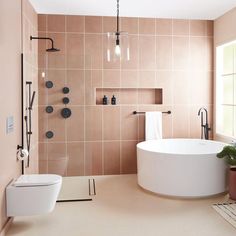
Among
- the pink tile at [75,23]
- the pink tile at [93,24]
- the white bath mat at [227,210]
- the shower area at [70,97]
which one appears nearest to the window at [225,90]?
the white bath mat at [227,210]

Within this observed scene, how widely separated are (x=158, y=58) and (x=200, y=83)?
82 centimetres

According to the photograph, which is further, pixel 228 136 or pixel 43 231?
pixel 228 136

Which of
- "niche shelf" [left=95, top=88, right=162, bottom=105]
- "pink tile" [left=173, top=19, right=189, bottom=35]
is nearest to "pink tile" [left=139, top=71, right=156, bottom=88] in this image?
"niche shelf" [left=95, top=88, right=162, bottom=105]

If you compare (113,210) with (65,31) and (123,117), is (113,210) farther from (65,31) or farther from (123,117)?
(65,31)

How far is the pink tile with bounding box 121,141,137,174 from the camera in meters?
4.90

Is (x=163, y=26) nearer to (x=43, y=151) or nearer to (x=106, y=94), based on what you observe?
(x=106, y=94)

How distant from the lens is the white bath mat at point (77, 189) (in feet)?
12.0

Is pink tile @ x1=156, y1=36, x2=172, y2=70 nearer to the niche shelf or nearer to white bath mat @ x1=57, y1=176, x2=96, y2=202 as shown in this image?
the niche shelf

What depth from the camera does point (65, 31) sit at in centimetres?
471

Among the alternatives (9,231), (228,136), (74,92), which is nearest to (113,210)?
(9,231)

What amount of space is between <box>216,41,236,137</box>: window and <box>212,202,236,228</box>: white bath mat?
5.15 ft

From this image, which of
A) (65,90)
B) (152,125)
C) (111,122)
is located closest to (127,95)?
(111,122)

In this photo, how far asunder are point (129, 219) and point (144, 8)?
2911mm

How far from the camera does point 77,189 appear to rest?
3.90 m
